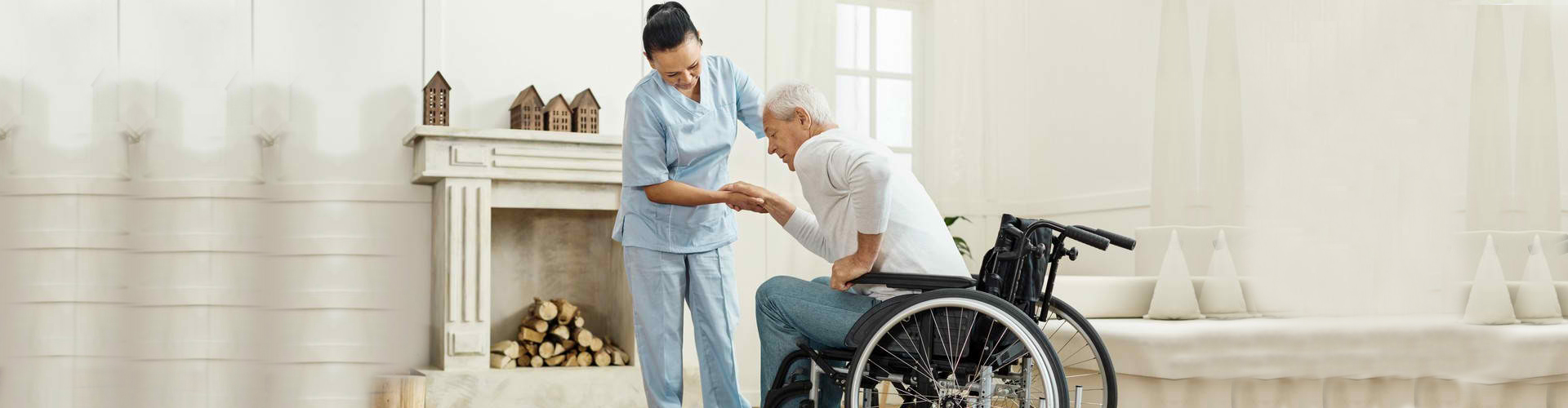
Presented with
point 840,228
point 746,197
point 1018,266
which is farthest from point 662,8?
point 1018,266

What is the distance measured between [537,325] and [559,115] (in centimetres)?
76

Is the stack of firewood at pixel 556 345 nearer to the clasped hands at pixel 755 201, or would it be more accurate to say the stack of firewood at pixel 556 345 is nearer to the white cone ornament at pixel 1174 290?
the clasped hands at pixel 755 201

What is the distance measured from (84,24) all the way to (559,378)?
2.65m

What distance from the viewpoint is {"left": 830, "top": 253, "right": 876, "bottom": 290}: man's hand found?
5.71 ft

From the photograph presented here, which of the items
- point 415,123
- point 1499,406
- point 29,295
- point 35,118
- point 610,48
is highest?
point 610,48

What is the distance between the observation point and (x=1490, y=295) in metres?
1.87

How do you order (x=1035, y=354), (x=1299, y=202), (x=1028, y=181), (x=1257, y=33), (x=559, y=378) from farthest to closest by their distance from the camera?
(x=1028, y=181) → (x=559, y=378) → (x=1257, y=33) → (x=1299, y=202) → (x=1035, y=354)

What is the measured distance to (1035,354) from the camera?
147cm

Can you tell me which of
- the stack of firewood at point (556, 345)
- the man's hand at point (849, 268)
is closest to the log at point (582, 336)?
the stack of firewood at point (556, 345)

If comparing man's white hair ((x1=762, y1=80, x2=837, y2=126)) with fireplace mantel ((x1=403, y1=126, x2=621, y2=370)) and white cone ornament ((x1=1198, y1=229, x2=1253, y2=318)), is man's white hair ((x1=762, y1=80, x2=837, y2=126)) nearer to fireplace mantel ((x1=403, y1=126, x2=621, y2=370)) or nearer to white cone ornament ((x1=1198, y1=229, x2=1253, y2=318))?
white cone ornament ((x1=1198, y1=229, x2=1253, y2=318))

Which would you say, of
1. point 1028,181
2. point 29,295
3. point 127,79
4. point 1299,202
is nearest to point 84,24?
point 127,79

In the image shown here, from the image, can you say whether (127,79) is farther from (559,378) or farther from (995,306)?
(559,378)

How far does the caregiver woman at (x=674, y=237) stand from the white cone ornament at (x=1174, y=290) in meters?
1.15

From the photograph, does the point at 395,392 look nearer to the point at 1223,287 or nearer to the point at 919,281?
the point at 919,281
